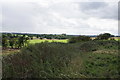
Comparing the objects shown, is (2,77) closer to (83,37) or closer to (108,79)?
(108,79)

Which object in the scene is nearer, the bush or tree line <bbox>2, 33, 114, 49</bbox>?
the bush

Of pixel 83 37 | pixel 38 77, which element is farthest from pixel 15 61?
pixel 83 37

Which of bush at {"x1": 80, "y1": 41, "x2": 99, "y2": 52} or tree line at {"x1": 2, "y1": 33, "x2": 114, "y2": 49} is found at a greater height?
tree line at {"x1": 2, "y1": 33, "x2": 114, "y2": 49}

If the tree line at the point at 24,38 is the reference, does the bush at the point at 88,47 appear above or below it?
below

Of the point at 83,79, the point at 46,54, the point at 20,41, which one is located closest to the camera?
the point at 83,79

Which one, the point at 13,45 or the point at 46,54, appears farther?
the point at 13,45

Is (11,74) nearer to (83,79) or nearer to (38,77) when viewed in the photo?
(38,77)

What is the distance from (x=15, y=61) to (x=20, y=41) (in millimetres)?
18040

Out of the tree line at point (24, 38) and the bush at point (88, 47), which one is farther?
the tree line at point (24, 38)

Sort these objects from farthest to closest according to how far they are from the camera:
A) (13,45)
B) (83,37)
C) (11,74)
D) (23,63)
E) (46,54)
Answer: (83,37), (13,45), (46,54), (23,63), (11,74)

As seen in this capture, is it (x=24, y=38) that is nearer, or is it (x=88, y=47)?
(x=88, y=47)

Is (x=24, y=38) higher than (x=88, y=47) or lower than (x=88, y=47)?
higher

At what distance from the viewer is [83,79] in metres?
4.12

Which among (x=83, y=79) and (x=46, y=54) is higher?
(x=46, y=54)
